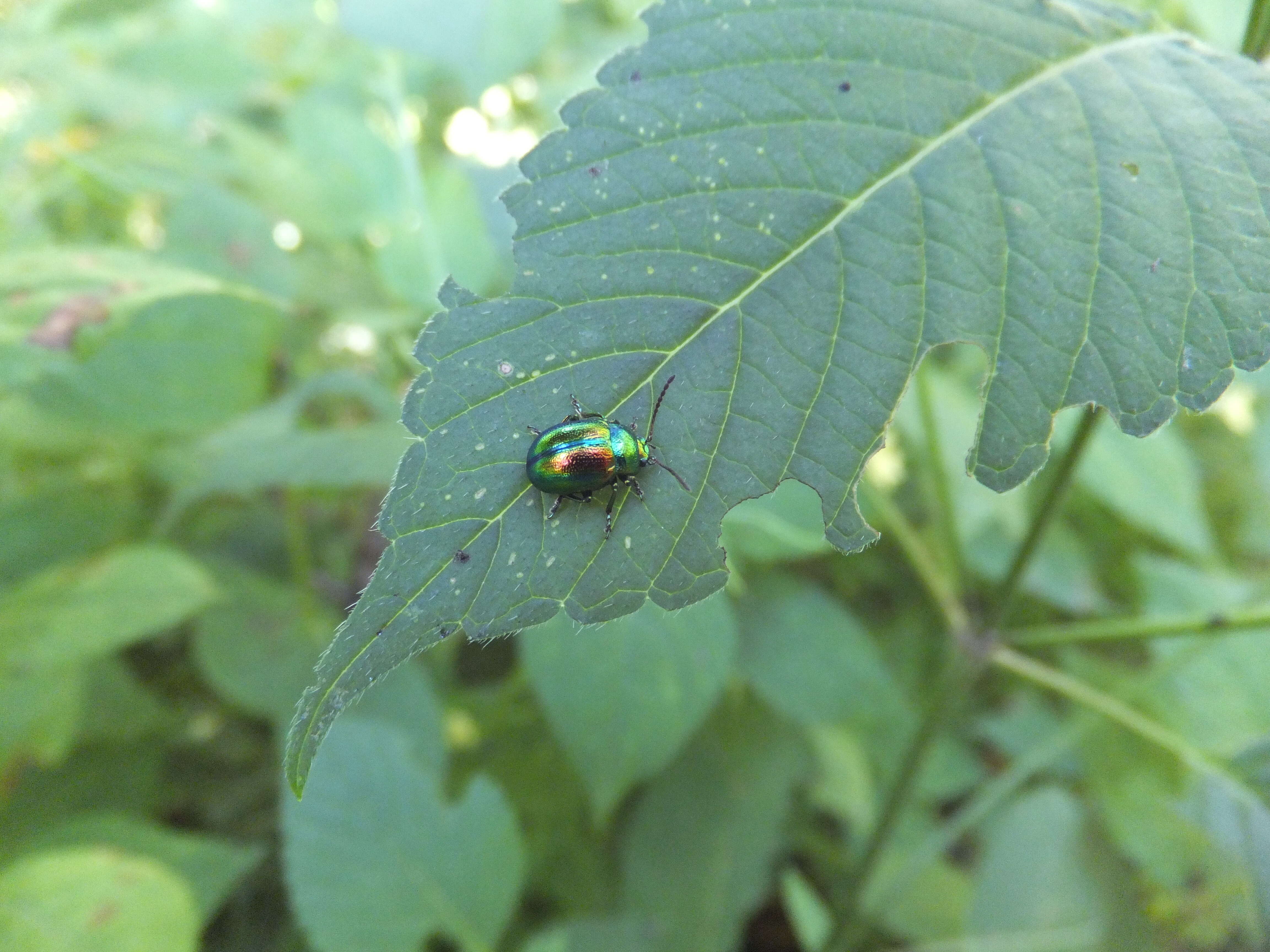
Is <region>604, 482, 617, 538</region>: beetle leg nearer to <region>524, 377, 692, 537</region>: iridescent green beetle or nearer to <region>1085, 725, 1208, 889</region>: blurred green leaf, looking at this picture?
<region>524, 377, 692, 537</region>: iridescent green beetle

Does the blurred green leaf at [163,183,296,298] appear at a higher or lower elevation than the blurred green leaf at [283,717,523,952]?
higher

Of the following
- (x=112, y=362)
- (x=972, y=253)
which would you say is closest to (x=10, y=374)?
(x=112, y=362)

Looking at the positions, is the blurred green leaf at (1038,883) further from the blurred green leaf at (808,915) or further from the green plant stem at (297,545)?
the green plant stem at (297,545)

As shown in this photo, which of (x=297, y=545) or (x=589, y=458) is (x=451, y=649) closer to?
(x=297, y=545)

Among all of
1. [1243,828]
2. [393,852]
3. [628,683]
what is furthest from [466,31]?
[1243,828]

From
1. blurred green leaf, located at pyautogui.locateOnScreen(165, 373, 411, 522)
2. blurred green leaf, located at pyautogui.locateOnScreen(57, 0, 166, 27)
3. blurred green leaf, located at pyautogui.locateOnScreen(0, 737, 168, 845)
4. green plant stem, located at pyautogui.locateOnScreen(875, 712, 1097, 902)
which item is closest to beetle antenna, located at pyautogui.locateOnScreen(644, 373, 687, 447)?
blurred green leaf, located at pyautogui.locateOnScreen(165, 373, 411, 522)

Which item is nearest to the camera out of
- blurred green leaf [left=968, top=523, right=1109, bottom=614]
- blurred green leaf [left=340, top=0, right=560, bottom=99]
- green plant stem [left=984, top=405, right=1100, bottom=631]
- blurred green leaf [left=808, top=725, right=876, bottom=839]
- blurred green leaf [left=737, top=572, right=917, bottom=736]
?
green plant stem [left=984, top=405, right=1100, bottom=631]

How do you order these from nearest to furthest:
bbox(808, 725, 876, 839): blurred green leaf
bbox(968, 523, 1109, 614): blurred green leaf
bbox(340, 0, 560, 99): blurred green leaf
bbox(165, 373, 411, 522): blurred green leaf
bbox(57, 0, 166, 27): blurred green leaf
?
bbox(165, 373, 411, 522): blurred green leaf, bbox(340, 0, 560, 99): blurred green leaf, bbox(808, 725, 876, 839): blurred green leaf, bbox(968, 523, 1109, 614): blurred green leaf, bbox(57, 0, 166, 27): blurred green leaf
